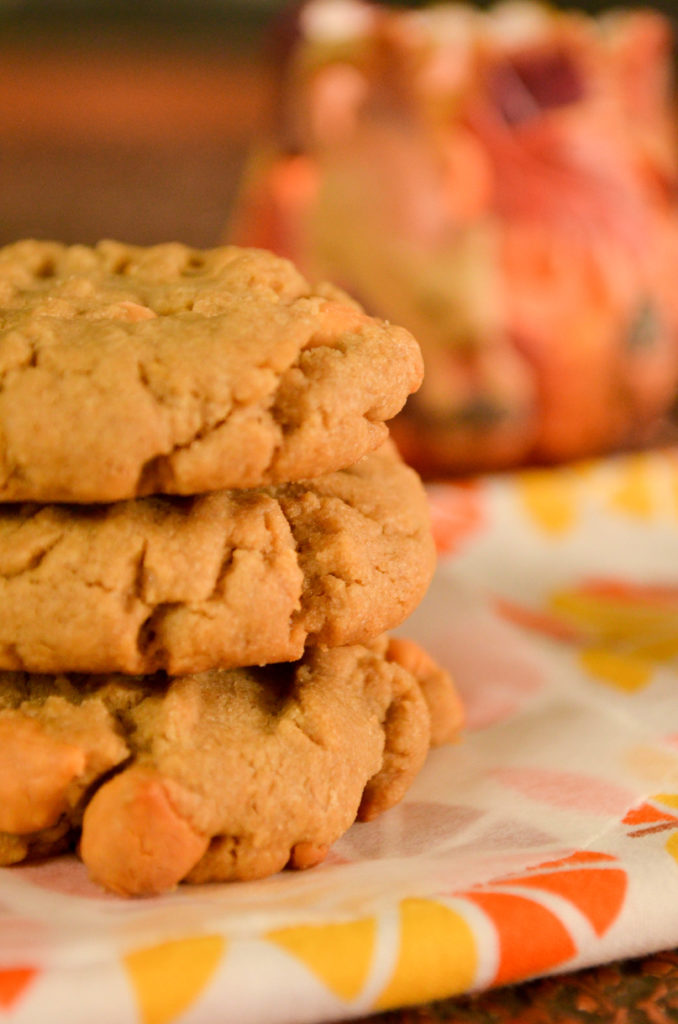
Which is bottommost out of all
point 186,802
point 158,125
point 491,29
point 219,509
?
point 158,125

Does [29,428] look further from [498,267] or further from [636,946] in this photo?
[498,267]

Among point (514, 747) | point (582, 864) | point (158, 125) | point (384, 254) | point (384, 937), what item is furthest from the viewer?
point (158, 125)

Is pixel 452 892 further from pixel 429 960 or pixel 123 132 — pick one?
pixel 123 132

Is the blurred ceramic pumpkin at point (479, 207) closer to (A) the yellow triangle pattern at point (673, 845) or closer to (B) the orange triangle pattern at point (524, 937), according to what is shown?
(A) the yellow triangle pattern at point (673, 845)

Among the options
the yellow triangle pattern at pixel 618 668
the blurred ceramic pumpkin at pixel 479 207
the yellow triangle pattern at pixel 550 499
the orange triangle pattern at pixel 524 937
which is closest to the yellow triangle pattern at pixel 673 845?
the orange triangle pattern at pixel 524 937

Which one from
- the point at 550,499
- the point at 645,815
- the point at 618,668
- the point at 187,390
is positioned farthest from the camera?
the point at 550,499

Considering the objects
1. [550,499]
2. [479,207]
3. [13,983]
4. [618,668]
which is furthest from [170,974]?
[479,207]

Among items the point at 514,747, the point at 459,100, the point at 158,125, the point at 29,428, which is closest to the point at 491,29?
the point at 459,100

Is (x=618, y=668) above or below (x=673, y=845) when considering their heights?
below
